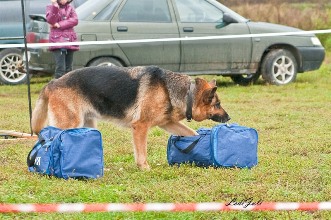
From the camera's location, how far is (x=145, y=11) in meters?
14.8

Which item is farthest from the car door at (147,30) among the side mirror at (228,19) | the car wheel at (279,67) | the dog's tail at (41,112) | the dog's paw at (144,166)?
the dog's paw at (144,166)

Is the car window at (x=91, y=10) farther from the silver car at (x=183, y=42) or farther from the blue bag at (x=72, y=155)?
the blue bag at (x=72, y=155)

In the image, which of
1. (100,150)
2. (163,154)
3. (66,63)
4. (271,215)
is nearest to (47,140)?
(100,150)

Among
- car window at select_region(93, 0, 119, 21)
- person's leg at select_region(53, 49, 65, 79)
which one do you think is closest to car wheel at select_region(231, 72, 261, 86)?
car window at select_region(93, 0, 119, 21)

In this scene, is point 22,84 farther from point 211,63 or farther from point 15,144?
point 15,144

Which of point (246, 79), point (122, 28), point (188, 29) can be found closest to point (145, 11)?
point (122, 28)

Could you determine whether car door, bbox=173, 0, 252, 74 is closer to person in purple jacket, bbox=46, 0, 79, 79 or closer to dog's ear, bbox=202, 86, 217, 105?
person in purple jacket, bbox=46, 0, 79, 79

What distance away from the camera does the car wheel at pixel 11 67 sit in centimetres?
1600

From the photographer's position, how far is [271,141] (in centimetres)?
922

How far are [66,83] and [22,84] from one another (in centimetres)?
891

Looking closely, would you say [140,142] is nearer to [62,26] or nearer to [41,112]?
[41,112]

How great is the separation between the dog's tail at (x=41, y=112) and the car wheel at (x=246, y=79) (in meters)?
8.83

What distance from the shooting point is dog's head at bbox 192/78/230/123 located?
7.58m

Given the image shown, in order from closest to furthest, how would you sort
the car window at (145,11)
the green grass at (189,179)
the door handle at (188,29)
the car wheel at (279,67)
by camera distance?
the green grass at (189,179) → the car window at (145,11) → the door handle at (188,29) → the car wheel at (279,67)
